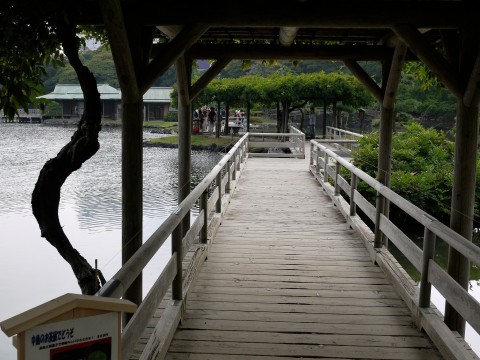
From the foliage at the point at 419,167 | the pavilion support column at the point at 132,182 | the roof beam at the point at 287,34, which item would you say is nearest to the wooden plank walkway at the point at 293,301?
the pavilion support column at the point at 132,182

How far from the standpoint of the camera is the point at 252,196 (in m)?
10.2

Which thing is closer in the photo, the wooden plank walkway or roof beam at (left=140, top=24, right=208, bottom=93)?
the wooden plank walkway

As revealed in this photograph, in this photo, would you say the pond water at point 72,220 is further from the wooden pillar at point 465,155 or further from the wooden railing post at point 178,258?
the wooden pillar at point 465,155

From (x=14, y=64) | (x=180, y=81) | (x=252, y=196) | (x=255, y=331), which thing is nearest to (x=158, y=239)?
(x=255, y=331)

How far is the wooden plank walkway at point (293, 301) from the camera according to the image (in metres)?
3.70

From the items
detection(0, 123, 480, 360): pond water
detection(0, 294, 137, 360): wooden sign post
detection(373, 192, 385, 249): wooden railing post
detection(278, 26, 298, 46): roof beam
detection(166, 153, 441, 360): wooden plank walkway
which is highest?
detection(278, 26, 298, 46): roof beam

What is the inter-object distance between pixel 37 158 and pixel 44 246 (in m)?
13.5

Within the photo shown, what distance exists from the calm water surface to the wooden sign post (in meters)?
1.96

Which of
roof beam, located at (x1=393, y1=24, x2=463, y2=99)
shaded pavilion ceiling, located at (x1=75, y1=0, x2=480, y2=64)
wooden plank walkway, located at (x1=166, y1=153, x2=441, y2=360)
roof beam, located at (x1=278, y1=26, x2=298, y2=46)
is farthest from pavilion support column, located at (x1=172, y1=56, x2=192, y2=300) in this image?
roof beam, located at (x1=393, y1=24, x2=463, y2=99)

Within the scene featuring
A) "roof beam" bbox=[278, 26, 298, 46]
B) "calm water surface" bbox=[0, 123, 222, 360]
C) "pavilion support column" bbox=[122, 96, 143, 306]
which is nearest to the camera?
"pavilion support column" bbox=[122, 96, 143, 306]

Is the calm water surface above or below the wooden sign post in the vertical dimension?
below

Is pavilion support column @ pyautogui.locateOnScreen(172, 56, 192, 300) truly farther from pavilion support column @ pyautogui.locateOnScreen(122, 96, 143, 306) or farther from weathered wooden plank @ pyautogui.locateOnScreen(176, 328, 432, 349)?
weathered wooden plank @ pyautogui.locateOnScreen(176, 328, 432, 349)

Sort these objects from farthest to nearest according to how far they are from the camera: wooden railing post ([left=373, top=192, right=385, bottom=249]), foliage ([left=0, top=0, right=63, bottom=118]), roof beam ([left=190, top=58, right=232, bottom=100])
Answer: roof beam ([left=190, top=58, right=232, bottom=100])
wooden railing post ([left=373, top=192, right=385, bottom=249])
foliage ([left=0, top=0, right=63, bottom=118])

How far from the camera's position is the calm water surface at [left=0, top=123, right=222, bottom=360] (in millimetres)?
10750
